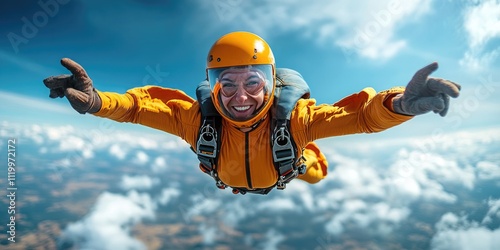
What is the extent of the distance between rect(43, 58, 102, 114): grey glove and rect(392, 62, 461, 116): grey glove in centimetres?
352

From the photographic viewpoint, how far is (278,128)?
4227mm

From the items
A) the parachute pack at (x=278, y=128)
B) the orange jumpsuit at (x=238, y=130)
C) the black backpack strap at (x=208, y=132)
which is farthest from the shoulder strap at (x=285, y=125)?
the black backpack strap at (x=208, y=132)

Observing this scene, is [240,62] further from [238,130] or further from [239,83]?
[238,130]

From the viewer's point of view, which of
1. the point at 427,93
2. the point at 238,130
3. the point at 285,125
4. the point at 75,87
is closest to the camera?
the point at 427,93

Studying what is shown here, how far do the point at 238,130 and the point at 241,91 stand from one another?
63cm

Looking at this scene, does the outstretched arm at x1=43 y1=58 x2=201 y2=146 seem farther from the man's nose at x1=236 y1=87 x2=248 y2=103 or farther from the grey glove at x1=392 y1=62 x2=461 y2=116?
the grey glove at x1=392 y1=62 x2=461 y2=116

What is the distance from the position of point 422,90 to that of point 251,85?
6.89 ft

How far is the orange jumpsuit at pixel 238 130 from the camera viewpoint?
159 inches

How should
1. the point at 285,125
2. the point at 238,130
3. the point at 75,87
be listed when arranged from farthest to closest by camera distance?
the point at 238,130 → the point at 285,125 → the point at 75,87

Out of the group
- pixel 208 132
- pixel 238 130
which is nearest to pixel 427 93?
pixel 238 130

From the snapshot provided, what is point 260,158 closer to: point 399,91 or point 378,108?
point 378,108

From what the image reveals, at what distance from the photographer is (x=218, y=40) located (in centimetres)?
441

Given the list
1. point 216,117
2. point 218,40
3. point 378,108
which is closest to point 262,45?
point 218,40

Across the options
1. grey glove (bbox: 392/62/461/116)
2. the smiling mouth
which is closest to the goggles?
the smiling mouth
